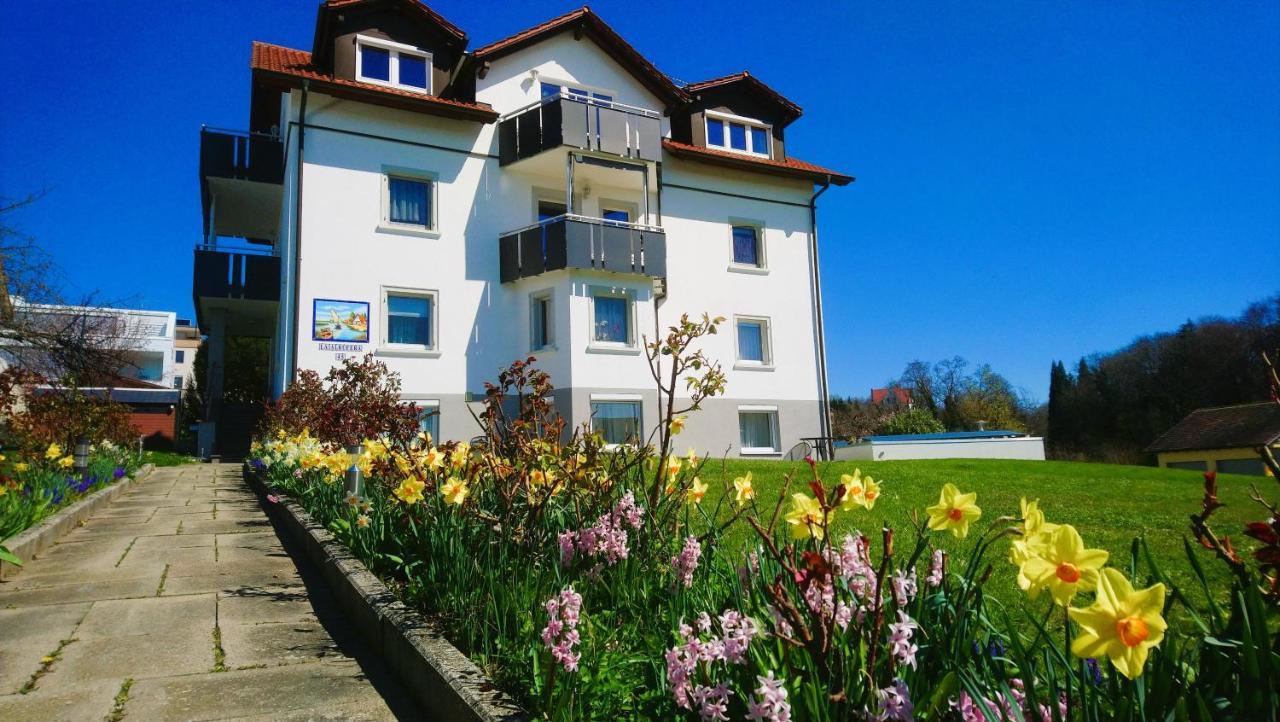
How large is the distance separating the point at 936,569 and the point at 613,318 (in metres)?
16.5

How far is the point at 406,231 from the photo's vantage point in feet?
55.6

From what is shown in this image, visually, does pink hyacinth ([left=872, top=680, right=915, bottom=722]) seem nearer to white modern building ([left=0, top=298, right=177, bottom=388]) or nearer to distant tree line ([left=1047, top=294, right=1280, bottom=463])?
white modern building ([left=0, top=298, right=177, bottom=388])

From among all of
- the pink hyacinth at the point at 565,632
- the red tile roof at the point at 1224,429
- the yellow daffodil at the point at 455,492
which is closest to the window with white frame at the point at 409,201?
the yellow daffodil at the point at 455,492

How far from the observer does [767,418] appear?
20797 millimetres

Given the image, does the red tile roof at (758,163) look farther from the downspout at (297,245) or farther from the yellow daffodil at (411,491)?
the yellow daffodil at (411,491)

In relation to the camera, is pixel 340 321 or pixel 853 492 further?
pixel 340 321

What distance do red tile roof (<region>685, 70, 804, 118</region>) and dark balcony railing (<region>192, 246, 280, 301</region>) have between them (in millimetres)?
12036

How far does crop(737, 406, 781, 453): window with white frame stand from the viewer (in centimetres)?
2039

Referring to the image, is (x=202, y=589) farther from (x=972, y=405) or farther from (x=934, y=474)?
(x=972, y=405)

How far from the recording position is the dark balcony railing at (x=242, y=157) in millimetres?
18453

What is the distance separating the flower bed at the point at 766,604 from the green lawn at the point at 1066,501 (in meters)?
0.48

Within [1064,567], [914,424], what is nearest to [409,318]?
[1064,567]

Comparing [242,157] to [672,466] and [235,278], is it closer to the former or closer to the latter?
[235,278]

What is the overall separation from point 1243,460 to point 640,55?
35.6m
